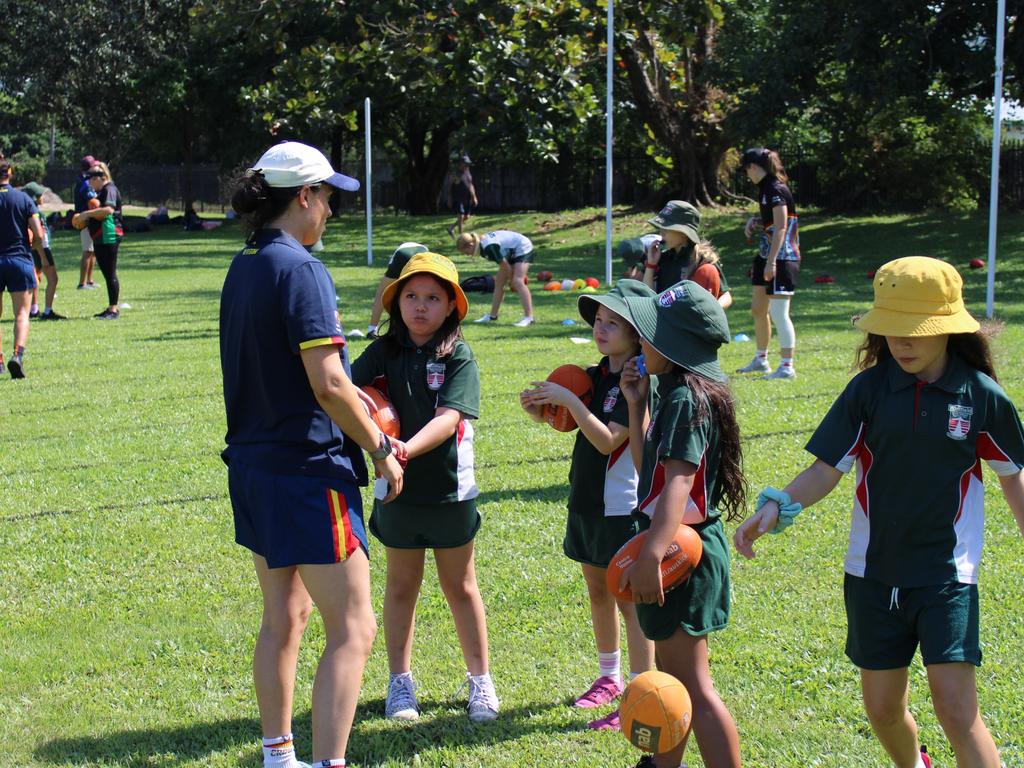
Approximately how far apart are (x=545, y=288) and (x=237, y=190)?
52.6 ft

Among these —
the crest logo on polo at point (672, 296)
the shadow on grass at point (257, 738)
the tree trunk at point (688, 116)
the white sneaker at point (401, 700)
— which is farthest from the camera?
the tree trunk at point (688, 116)

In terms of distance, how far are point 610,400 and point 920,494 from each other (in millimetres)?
1239

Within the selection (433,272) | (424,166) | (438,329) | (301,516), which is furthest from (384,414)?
(424,166)

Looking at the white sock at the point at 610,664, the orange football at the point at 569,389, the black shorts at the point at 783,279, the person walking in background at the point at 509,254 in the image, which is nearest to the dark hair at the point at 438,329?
the orange football at the point at 569,389

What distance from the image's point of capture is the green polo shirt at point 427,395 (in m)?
4.20

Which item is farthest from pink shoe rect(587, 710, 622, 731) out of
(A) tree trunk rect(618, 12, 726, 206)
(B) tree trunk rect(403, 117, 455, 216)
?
(B) tree trunk rect(403, 117, 455, 216)

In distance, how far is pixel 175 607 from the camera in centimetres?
536

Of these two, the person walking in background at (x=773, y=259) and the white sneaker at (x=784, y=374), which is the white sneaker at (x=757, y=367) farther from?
the white sneaker at (x=784, y=374)

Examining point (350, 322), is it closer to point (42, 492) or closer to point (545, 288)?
point (545, 288)

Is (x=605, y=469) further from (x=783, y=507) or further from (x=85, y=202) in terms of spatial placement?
(x=85, y=202)

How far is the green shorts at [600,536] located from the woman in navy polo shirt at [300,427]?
92cm

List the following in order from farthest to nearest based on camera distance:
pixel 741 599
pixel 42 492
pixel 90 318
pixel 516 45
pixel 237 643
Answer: pixel 516 45
pixel 90 318
pixel 42 492
pixel 741 599
pixel 237 643

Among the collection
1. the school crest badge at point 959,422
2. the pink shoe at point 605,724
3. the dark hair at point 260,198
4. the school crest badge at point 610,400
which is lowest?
the pink shoe at point 605,724

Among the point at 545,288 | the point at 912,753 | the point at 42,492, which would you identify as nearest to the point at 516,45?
the point at 545,288
